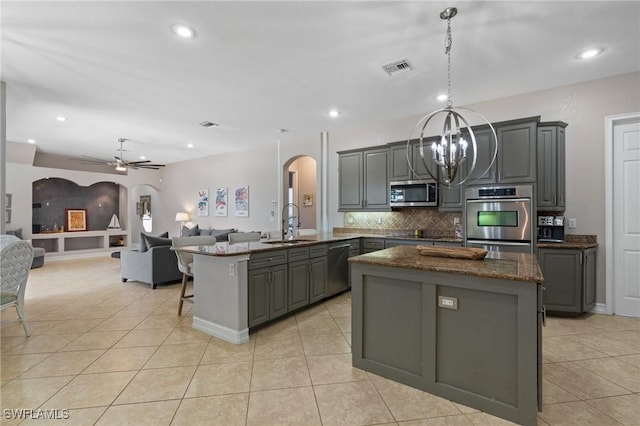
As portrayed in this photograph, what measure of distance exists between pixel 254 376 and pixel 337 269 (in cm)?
224

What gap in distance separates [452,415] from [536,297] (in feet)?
2.96

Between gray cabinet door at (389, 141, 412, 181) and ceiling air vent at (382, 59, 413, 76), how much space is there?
1.51m

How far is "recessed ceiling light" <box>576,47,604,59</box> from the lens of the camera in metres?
3.00

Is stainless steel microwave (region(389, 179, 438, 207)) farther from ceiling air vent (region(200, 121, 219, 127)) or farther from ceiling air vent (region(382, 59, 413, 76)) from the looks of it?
ceiling air vent (region(200, 121, 219, 127))

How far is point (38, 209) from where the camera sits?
8234mm

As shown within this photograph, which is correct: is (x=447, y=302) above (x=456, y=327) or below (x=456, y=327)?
above

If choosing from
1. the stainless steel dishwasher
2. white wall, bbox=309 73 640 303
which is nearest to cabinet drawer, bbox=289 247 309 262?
the stainless steel dishwasher

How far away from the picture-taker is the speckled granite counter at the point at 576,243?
340cm

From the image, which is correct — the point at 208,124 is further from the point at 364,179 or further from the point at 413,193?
the point at 413,193

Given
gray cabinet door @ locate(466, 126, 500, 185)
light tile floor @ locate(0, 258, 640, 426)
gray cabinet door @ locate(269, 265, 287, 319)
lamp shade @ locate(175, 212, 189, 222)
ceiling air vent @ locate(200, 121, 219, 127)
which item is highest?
ceiling air vent @ locate(200, 121, 219, 127)

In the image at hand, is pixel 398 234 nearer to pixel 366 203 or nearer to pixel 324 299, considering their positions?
pixel 366 203

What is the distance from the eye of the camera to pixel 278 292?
11.0 ft

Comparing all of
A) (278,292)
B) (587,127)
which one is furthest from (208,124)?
(587,127)

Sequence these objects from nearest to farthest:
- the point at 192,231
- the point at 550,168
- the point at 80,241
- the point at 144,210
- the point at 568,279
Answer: the point at 568,279 → the point at 550,168 → the point at 192,231 → the point at 80,241 → the point at 144,210
